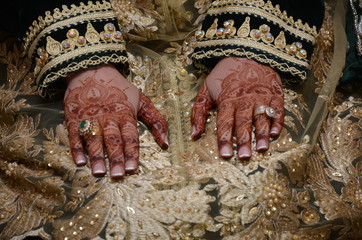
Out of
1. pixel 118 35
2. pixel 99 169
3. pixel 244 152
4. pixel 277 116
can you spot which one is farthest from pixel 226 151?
pixel 118 35

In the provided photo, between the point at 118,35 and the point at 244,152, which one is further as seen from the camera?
the point at 118,35

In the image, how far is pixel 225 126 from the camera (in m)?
0.96

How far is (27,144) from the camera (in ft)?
3.25

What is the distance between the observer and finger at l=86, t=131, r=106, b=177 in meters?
0.91

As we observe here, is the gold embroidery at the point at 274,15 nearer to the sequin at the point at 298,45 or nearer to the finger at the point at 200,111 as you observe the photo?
the sequin at the point at 298,45

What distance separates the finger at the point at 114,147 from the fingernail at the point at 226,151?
19 centimetres

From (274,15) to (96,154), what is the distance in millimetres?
495

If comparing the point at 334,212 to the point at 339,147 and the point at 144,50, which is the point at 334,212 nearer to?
the point at 339,147

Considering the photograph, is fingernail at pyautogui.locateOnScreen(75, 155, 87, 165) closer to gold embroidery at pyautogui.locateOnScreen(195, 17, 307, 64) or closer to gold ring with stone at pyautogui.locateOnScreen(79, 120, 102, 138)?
gold ring with stone at pyautogui.locateOnScreen(79, 120, 102, 138)

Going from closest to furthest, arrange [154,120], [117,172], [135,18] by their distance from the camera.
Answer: [117,172] → [154,120] → [135,18]

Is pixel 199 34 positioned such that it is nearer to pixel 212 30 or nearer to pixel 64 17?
pixel 212 30

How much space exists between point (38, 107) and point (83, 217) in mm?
316

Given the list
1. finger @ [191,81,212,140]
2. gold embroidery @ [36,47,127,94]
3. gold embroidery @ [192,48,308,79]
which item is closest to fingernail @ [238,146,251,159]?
finger @ [191,81,212,140]

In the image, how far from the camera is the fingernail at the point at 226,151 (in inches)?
36.5
